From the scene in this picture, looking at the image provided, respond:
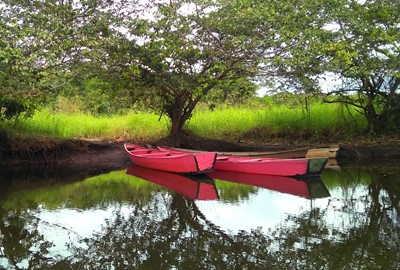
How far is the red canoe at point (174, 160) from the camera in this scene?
9.22 metres

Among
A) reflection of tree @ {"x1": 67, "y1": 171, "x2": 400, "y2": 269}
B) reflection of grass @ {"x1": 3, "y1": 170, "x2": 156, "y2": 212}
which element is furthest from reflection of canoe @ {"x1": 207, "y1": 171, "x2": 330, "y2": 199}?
reflection of grass @ {"x1": 3, "y1": 170, "x2": 156, "y2": 212}

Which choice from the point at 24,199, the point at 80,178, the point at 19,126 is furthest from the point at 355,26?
the point at 19,126

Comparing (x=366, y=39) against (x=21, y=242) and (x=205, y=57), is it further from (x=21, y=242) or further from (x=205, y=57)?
(x=21, y=242)

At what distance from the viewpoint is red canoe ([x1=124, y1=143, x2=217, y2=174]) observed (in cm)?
922

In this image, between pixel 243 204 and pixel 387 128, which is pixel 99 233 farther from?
pixel 387 128

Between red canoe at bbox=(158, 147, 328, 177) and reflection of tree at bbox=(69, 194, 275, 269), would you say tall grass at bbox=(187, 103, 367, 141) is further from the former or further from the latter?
reflection of tree at bbox=(69, 194, 275, 269)

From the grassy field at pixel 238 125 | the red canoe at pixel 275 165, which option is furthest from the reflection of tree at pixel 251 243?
the grassy field at pixel 238 125

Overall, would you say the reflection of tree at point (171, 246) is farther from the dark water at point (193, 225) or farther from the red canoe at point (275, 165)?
the red canoe at point (275, 165)

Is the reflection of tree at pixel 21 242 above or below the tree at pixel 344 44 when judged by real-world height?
below

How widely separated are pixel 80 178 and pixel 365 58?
807 centimetres

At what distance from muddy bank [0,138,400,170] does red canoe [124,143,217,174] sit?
89cm

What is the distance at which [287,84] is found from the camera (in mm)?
11609

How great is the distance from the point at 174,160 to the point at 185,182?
76 cm

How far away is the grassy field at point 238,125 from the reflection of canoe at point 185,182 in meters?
3.32
